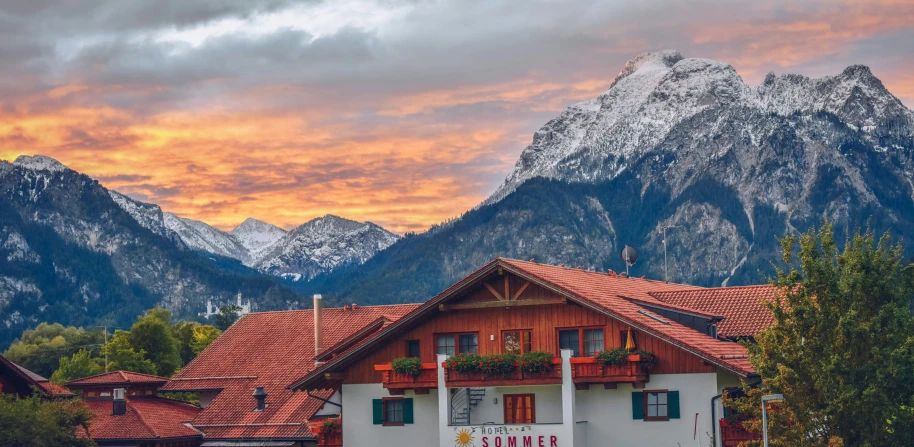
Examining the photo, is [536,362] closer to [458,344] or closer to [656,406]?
[656,406]

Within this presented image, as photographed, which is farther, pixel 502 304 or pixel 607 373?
pixel 502 304

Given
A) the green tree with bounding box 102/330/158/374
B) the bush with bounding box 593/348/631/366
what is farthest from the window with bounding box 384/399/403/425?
the green tree with bounding box 102/330/158/374

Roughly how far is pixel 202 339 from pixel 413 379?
88.6 m

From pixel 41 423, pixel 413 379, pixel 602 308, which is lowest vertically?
pixel 41 423

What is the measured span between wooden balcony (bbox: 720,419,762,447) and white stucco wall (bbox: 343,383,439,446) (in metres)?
12.3

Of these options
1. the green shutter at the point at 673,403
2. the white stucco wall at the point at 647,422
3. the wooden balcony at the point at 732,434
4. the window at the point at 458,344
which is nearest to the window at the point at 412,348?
the window at the point at 458,344

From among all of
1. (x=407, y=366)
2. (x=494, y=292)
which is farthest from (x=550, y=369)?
(x=407, y=366)

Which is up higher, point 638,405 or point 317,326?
point 317,326

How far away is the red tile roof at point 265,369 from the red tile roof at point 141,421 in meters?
1.34

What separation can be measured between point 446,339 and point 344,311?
21.9 meters

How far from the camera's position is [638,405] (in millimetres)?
52188

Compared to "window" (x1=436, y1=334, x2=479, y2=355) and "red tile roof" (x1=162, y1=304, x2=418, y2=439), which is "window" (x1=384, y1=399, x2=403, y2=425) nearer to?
"window" (x1=436, y1=334, x2=479, y2=355)

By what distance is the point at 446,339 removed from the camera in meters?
57.0

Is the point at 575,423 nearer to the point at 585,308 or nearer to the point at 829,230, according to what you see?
the point at 585,308
